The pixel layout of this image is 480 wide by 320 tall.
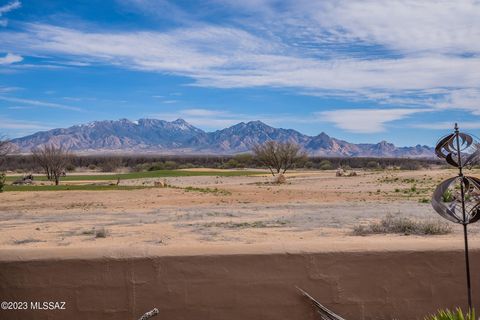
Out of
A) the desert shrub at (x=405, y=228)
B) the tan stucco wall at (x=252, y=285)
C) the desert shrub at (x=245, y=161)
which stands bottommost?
the desert shrub at (x=405, y=228)

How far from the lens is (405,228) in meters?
16.5

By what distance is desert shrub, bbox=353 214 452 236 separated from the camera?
52.2 feet

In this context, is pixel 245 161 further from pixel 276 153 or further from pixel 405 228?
pixel 405 228

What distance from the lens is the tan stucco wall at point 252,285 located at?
5.90 metres

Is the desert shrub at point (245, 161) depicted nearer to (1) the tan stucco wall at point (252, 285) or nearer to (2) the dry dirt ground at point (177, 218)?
(2) the dry dirt ground at point (177, 218)

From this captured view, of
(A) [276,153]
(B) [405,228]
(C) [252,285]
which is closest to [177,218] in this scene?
(B) [405,228]

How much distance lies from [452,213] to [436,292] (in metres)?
1.18

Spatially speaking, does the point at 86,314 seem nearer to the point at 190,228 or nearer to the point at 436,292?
the point at 436,292

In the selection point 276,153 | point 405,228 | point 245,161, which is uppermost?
point 276,153

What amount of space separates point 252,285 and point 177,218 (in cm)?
1670

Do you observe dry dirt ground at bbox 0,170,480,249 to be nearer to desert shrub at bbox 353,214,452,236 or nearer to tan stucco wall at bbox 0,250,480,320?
desert shrub at bbox 353,214,452,236

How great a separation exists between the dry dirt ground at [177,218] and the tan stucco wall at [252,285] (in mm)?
3441

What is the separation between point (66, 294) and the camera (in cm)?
595

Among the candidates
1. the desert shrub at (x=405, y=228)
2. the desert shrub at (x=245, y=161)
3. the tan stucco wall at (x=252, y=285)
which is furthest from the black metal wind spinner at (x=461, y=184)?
the desert shrub at (x=245, y=161)
